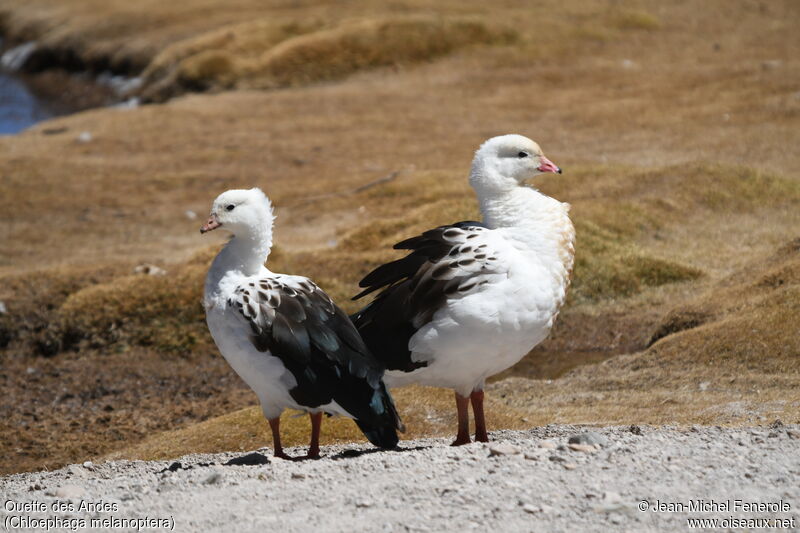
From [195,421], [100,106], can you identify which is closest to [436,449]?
[195,421]

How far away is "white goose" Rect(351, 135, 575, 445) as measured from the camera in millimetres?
9305

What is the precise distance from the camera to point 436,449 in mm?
8836

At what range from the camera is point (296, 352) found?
923 centimetres

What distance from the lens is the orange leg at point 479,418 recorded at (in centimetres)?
998

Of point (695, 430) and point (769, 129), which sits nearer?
point (695, 430)

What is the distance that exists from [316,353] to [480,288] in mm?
1414

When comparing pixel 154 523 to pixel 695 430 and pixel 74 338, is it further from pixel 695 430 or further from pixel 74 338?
pixel 74 338

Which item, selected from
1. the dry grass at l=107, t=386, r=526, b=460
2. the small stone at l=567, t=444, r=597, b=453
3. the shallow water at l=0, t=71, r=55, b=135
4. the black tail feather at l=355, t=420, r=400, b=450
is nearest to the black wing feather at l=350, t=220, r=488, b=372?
the black tail feather at l=355, t=420, r=400, b=450

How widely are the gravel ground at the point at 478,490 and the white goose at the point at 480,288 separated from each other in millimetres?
849

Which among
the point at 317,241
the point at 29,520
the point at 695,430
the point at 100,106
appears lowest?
the point at 100,106

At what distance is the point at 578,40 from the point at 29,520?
3375 centimetres

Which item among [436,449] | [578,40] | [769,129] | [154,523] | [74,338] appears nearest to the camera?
[154,523]

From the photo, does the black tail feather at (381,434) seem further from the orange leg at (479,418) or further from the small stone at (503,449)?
the small stone at (503,449)

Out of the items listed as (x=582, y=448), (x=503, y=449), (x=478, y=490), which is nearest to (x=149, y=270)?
(x=503, y=449)
